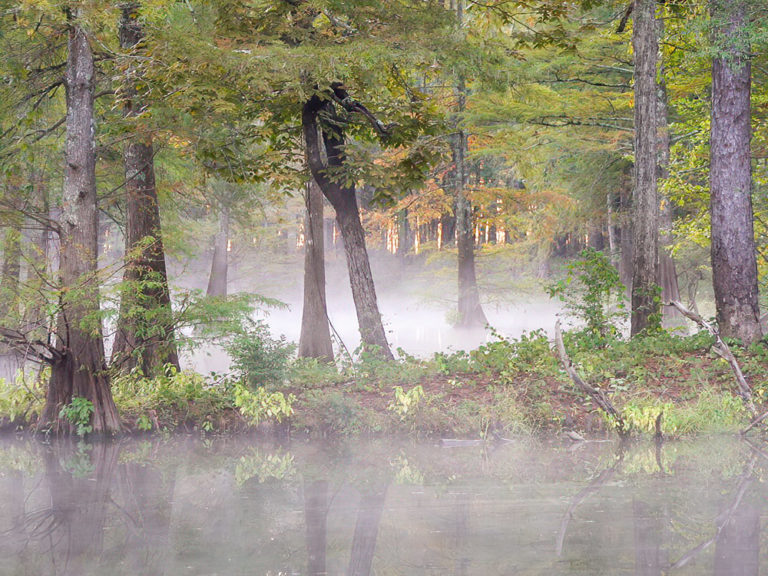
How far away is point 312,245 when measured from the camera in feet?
54.7


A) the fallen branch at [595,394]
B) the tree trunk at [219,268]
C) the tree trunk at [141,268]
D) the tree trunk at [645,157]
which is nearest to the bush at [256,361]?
the tree trunk at [141,268]

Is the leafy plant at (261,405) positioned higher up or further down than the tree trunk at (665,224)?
further down

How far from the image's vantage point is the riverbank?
10.5m

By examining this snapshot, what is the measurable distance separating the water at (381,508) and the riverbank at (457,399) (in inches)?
16.7

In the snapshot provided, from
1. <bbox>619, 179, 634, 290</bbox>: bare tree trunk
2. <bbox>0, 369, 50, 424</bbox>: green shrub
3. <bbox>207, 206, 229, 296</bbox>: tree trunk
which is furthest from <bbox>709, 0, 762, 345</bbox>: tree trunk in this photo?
<bbox>207, 206, 229, 296</bbox>: tree trunk

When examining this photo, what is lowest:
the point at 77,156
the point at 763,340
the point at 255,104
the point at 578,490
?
the point at 578,490

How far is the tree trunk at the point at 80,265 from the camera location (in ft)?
34.0

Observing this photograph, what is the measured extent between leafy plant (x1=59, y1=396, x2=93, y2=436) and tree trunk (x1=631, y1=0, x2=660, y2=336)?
8817 mm

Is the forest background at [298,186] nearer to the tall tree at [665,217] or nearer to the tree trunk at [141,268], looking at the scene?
the tree trunk at [141,268]

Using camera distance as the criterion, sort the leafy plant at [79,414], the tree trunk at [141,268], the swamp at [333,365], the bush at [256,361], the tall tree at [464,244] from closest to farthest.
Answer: the swamp at [333,365], the leafy plant at [79,414], the tree trunk at [141,268], the bush at [256,361], the tall tree at [464,244]

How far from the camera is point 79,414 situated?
33.9 feet

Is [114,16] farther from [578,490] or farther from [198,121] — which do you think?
[578,490]

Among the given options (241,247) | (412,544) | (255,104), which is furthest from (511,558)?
(241,247)

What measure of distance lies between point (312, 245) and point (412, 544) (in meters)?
11.0
